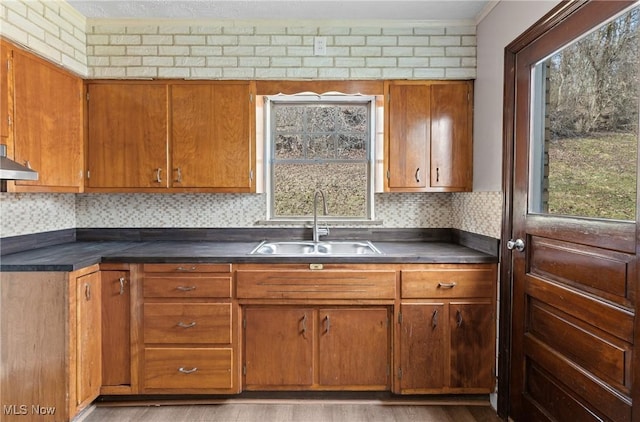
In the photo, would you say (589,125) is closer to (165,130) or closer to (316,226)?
(316,226)

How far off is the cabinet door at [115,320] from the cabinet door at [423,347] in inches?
66.5

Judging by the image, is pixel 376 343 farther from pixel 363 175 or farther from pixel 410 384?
pixel 363 175

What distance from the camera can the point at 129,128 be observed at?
2.58 m

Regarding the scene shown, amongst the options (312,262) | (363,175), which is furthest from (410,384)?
(363,175)

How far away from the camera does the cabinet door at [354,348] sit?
228 cm

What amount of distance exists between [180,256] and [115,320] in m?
0.56

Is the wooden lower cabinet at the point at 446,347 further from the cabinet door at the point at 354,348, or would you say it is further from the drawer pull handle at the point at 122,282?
the drawer pull handle at the point at 122,282

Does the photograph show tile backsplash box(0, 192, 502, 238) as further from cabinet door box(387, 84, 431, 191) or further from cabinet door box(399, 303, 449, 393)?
cabinet door box(399, 303, 449, 393)

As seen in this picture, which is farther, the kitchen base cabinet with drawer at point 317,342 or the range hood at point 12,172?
the kitchen base cabinet with drawer at point 317,342

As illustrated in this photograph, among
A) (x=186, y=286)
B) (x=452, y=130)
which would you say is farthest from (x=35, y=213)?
(x=452, y=130)

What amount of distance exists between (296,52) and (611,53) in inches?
70.8

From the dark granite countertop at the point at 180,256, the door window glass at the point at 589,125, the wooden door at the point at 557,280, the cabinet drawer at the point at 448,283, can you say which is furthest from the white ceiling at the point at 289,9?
the cabinet drawer at the point at 448,283

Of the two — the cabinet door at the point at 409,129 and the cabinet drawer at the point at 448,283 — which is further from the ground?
the cabinet door at the point at 409,129

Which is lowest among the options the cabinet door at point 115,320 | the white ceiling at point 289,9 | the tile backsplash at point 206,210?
the cabinet door at point 115,320
